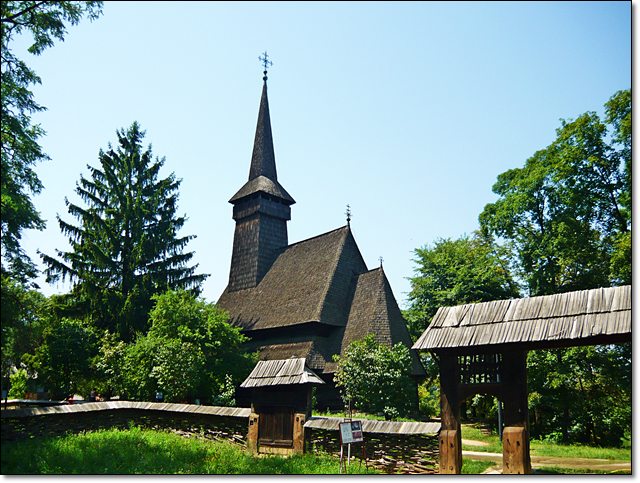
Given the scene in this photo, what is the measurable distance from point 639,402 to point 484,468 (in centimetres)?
423

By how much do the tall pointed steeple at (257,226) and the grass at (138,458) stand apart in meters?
19.7

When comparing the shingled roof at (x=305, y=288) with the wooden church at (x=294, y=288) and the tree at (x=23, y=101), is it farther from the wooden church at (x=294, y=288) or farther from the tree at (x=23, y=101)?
the tree at (x=23, y=101)

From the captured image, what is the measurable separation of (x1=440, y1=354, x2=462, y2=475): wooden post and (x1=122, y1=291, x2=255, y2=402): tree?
11782 mm

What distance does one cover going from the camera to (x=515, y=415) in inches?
445

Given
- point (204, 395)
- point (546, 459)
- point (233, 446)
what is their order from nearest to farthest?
point (233, 446) → point (546, 459) → point (204, 395)

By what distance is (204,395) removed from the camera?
74.4 ft

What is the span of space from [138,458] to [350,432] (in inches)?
174

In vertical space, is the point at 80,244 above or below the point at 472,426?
above

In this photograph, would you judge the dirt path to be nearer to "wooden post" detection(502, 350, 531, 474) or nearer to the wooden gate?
"wooden post" detection(502, 350, 531, 474)

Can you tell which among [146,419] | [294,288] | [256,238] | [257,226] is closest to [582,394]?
[294,288]

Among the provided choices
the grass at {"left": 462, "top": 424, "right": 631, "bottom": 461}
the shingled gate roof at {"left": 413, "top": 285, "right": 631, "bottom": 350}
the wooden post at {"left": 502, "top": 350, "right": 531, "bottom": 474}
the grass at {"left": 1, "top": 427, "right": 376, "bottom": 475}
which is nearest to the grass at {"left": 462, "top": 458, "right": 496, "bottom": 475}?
the wooden post at {"left": 502, "top": 350, "right": 531, "bottom": 474}

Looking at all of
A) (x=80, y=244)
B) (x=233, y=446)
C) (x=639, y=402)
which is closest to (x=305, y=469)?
(x=233, y=446)

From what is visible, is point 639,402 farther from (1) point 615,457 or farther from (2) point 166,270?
(2) point 166,270

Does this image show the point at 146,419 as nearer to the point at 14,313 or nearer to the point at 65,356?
the point at 14,313
